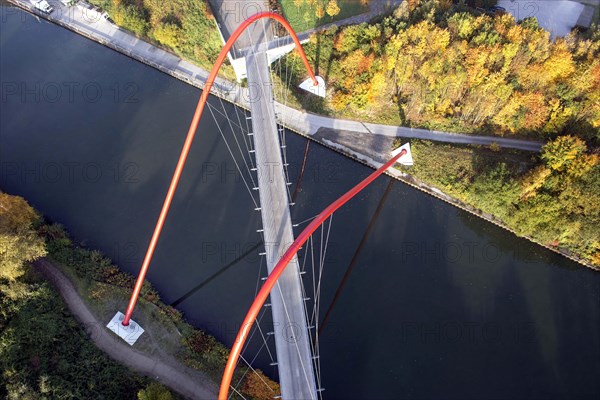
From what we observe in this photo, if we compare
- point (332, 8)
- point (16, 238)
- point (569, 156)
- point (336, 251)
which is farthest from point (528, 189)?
point (16, 238)

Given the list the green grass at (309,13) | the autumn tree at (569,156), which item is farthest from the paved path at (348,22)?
the autumn tree at (569,156)

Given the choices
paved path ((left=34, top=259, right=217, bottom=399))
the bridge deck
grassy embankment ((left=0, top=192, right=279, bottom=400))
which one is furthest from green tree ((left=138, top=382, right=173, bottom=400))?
the bridge deck

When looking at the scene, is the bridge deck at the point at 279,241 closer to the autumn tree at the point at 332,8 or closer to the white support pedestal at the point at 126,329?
the autumn tree at the point at 332,8

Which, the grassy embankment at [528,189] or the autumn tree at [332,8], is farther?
the autumn tree at [332,8]

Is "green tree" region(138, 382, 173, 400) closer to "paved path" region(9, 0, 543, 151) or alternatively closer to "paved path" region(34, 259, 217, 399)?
"paved path" region(34, 259, 217, 399)

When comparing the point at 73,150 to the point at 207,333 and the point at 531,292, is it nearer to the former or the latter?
the point at 207,333
